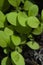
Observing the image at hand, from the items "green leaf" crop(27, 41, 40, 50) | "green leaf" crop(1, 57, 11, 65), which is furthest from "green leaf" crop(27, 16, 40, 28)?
"green leaf" crop(1, 57, 11, 65)

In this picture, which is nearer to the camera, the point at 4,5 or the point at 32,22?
the point at 32,22

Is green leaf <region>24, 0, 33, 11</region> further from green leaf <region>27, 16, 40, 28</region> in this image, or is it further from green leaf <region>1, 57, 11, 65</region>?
green leaf <region>1, 57, 11, 65</region>

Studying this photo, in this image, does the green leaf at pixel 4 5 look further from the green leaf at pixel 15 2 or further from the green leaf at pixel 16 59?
the green leaf at pixel 16 59

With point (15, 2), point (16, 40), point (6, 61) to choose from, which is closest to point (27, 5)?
point (15, 2)

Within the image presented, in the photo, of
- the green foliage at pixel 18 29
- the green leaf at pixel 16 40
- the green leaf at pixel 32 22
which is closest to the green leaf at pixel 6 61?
the green foliage at pixel 18 29

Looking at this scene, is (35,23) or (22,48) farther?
(22,48)

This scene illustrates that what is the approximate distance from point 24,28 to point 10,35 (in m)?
0.07

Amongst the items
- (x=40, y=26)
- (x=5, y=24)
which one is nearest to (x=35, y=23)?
(x=40, y=26)

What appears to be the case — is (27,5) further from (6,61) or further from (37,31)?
(6,61)

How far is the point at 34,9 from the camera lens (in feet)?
2.98

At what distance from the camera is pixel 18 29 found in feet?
2.99

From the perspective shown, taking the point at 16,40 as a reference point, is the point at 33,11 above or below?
above

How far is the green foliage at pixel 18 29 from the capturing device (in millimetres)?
884

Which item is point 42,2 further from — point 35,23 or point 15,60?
point 15,60
